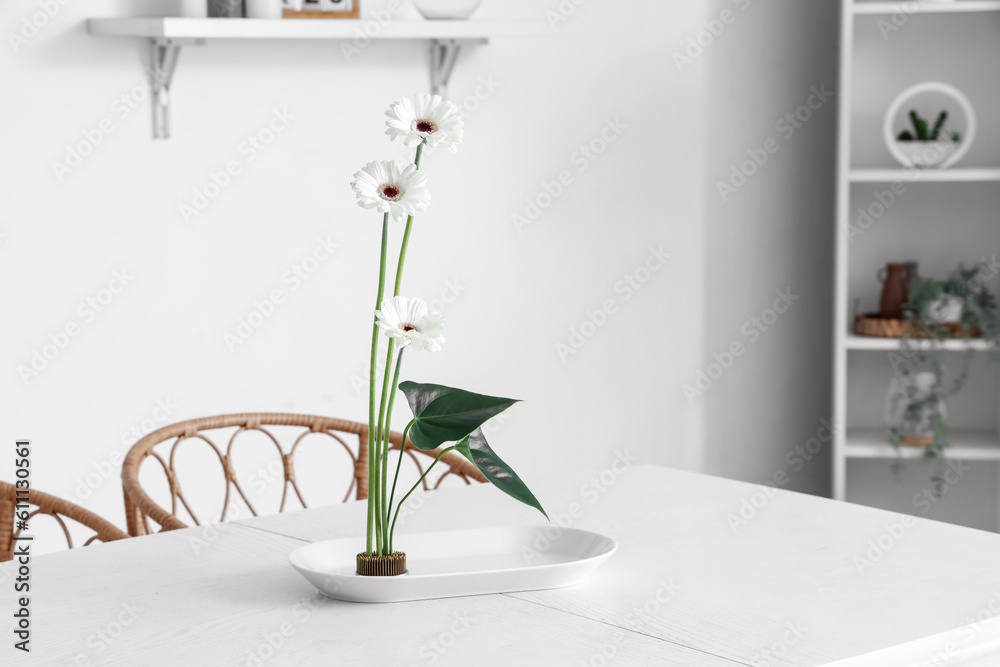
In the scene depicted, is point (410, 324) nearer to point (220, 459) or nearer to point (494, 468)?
point (494, 468)

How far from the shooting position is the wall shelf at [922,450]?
113 inches

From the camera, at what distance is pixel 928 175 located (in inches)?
110

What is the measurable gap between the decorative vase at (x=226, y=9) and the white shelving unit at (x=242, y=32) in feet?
0.19

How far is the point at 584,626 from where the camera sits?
1146 mm

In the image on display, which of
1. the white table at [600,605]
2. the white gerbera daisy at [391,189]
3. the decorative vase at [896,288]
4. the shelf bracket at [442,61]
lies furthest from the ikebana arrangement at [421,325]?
the decorative vase at [896,288]

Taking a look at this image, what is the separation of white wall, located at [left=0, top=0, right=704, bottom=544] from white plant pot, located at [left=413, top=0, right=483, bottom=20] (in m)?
0.17

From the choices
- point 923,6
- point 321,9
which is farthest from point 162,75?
point 923,6

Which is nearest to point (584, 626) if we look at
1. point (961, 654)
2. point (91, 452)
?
point (961, 654)

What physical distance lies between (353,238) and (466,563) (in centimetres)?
145

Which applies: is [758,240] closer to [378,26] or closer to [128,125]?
[378,26]

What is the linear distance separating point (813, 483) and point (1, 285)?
2.15 meters

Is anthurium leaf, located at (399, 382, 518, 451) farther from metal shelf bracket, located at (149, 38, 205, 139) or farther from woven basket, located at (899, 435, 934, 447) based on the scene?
woven basket, located at (899, 435, 934, 447)

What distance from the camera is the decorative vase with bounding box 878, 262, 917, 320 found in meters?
2.93

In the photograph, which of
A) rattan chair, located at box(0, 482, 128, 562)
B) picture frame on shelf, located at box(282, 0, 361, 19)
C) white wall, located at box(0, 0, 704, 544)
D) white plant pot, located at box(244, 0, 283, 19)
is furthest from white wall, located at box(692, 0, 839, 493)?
rattan chair, located at box(0, 482, 128, 562)
